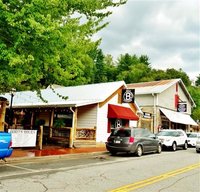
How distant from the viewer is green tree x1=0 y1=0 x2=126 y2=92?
9555 millimetres

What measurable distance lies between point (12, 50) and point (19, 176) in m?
4.13

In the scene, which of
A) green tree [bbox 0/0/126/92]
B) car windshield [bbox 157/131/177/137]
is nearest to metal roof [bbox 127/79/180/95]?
car windshield [bbox 157/131/177/137]

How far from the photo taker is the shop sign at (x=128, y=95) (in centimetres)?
2509

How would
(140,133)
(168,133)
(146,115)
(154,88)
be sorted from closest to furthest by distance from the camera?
(140,133) → (168,133) → (146,115) → (154,88)

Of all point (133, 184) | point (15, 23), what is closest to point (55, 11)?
point (15, 23)

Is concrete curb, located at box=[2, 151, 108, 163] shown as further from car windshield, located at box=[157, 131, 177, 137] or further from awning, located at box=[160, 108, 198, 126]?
awning, located at box=[160, 108, 198, 126]

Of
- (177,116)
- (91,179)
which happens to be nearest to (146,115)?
(177,116)

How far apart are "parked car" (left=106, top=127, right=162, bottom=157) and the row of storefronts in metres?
3.30

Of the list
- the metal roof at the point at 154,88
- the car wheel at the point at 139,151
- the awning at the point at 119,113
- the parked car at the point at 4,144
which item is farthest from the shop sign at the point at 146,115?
the parked car at the point at 4,144

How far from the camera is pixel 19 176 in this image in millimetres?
9555

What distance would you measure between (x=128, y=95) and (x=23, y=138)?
1087cm

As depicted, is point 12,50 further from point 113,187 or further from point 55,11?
point 113,187

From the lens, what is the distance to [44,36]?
966 cm

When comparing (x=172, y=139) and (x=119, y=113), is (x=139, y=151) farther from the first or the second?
(x=119, y=113)
